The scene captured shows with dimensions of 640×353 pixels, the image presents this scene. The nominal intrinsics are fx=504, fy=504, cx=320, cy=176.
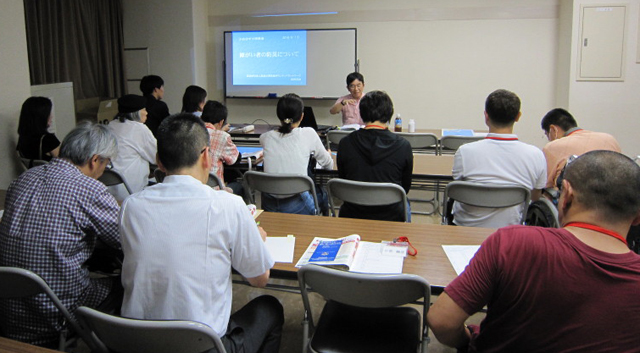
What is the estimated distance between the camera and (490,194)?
8.84 ft

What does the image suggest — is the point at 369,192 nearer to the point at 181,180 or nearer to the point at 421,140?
the point at 181,180

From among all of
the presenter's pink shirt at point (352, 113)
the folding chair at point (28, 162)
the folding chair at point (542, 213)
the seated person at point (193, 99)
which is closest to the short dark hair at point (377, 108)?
the folding chair at point (542, 213)


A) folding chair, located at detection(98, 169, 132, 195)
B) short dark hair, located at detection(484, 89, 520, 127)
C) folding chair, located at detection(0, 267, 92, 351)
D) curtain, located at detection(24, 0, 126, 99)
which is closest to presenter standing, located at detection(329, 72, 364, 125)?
short dark hair, located at detection(484, 89, 520, 127)

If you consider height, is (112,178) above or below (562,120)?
below

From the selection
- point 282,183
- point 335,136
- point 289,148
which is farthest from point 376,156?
point 335,136

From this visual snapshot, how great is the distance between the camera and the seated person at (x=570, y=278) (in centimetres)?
118

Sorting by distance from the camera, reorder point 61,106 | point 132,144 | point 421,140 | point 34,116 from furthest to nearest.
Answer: point 61,106, point 421,140, point 34,116, point 132,144

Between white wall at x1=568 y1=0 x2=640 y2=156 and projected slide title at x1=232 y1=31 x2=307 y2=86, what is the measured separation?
137 inches

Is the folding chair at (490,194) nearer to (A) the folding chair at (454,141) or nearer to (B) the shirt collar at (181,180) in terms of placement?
(B) the shirt collar at (181,180)

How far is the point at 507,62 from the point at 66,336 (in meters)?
6.28

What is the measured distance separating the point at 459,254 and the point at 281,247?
71 centimetres

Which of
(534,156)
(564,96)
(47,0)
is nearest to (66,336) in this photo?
(534,156)

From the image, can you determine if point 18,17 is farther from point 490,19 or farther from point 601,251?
point 490,19

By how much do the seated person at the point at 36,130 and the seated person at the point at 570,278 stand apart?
3.81 m
